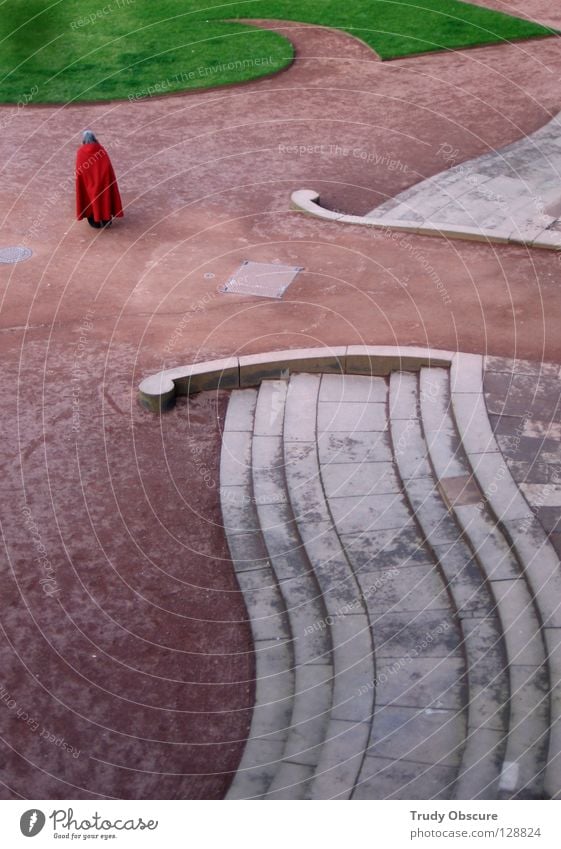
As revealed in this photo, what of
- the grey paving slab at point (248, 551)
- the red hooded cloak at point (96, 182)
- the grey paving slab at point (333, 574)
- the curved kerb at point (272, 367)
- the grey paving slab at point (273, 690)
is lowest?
the grey paving slab at point (273, 690)

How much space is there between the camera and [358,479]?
13.3m

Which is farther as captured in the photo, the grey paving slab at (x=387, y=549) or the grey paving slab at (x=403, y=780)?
the grey paving slab at (x=387, y=549)

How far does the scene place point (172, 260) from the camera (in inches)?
727

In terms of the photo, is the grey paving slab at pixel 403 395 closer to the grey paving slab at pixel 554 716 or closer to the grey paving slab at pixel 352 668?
the grey paving slab at pixel 352 668

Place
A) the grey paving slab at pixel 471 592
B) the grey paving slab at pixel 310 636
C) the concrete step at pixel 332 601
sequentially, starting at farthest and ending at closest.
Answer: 1. the grey paving slab at pixel 310 636
2. the grey paving slab at pixel 471 592
3. the concrete step at pixel 332 601

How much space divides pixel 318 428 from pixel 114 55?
16940 millimetres

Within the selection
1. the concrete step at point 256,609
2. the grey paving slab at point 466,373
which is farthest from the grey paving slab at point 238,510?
the grey paving slab at point 466,373

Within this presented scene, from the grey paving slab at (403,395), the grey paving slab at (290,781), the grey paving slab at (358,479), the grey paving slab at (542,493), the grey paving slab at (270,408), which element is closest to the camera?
the grey paving slab at (290,781)

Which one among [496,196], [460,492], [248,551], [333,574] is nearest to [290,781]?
[333,574]

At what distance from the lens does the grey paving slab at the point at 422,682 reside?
1038cm

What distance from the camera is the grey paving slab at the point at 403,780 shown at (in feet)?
30.7

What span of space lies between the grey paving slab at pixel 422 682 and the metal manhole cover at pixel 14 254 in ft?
35.0

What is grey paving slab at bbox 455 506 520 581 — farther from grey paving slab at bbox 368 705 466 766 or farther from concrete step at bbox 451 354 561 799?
grey paving slab at bbox 368 705 466 766

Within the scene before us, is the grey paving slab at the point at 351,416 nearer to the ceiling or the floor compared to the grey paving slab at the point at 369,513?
nearer to the ceiling
